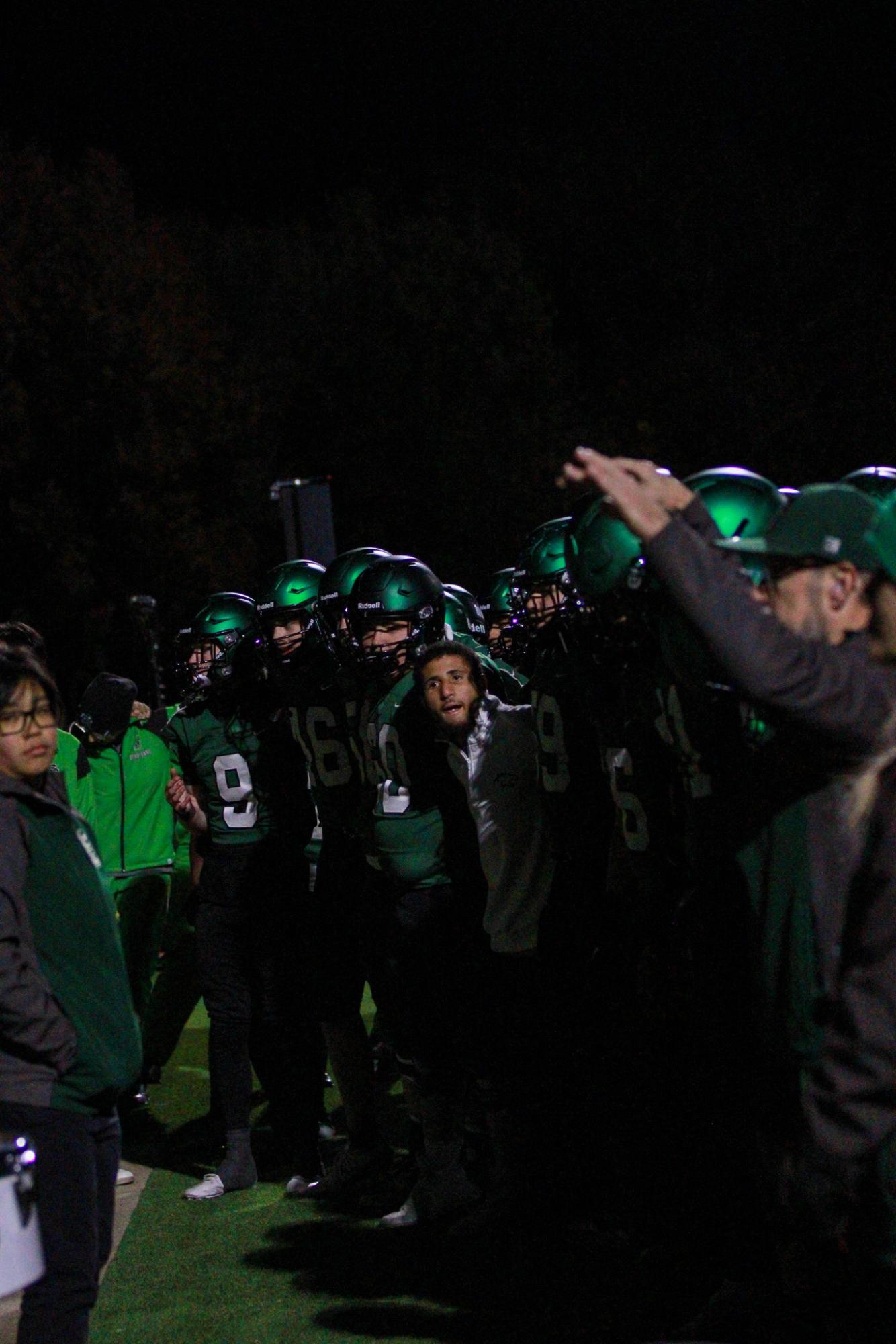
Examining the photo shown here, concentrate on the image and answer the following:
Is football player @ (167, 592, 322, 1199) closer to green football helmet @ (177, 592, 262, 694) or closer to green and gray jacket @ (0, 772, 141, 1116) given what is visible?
green football helmet @ (177, 592, 262, 694)

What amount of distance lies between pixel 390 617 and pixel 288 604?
873 mm

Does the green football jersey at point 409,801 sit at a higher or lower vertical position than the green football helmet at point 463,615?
lower

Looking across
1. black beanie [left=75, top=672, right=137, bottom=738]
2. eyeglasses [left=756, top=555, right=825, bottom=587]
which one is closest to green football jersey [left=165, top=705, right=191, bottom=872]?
black beanie [left=75, top=672, right=137, bottom=738]

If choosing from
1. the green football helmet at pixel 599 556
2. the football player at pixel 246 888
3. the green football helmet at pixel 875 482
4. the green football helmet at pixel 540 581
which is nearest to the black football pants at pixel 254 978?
the football player at pixel 246 888

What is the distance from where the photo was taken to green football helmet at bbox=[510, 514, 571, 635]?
6578 mm

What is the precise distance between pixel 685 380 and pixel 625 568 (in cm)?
2591

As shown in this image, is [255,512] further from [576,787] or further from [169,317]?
[576,787]

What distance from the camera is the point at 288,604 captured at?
7.18m

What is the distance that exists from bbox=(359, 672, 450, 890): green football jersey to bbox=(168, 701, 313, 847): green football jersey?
39.3 inches

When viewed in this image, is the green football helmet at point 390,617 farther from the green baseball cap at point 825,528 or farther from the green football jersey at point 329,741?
the green baseball cap at point 825,528

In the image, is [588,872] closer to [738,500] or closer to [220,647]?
[738,500]

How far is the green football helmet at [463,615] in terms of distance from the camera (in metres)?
7.14

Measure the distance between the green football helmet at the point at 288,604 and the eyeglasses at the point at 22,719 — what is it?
290 cm

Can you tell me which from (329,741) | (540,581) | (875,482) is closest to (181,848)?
(329,741)
